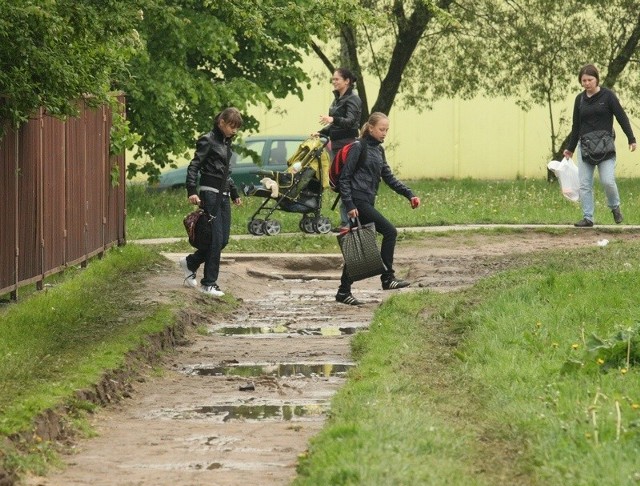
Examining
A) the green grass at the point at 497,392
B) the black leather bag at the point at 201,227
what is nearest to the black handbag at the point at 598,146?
the green grass at the point at 497,392

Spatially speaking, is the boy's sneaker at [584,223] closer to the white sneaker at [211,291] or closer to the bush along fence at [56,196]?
the bush along fence at [56,196]

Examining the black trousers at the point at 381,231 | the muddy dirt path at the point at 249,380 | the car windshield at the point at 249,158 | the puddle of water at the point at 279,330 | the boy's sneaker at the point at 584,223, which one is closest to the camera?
the muddy dirt path at the point at 249,380

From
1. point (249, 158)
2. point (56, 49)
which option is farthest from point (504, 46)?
point (56, 49)

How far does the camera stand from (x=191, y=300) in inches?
555

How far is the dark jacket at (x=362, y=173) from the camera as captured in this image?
1405cm

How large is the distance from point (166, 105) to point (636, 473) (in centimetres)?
1746

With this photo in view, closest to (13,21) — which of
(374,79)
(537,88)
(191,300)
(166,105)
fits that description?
(191,300)

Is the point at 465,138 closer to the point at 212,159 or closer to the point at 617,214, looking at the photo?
the point at 617,214

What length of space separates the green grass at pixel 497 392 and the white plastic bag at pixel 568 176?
17.3ft

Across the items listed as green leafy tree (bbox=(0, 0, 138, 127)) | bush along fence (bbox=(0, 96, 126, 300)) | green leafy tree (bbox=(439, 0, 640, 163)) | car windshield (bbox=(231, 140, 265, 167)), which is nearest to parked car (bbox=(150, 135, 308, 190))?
car windshield (bbox=(231, 140, 265, 167))

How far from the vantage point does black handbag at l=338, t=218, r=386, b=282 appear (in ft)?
45.9

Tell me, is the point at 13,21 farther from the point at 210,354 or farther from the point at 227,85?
the point at 227,85

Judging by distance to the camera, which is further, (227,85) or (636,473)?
(227,85)

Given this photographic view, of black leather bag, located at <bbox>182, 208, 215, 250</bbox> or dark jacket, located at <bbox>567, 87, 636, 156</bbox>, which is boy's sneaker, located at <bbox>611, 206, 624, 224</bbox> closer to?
dark jacket, located at <bbox>567, 87, 636, 156</bbox>
